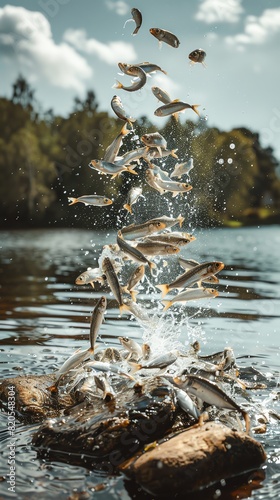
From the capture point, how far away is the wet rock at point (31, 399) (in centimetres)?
767

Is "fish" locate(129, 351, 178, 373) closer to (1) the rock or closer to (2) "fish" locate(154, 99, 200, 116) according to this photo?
(1) the rock

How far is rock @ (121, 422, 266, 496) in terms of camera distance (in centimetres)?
580

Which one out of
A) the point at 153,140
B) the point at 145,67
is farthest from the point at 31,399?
the point at 145,67

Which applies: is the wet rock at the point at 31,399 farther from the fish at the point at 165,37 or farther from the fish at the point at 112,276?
the fish at the point at 165,37

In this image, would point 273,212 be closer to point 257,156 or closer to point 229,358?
point 257,156

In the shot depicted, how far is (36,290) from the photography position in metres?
19.5

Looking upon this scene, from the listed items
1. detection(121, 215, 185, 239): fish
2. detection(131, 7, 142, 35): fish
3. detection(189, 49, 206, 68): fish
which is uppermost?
detection(131, 7, 142, 35): fish

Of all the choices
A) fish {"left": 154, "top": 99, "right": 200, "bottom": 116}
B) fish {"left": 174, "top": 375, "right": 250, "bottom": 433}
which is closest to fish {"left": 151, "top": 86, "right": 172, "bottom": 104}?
fish {"left": 154, "top": 99, "right": 200, "bottom": 116}

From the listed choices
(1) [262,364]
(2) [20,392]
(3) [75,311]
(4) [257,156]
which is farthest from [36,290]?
(4) [257,156]

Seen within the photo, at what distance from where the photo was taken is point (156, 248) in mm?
7988

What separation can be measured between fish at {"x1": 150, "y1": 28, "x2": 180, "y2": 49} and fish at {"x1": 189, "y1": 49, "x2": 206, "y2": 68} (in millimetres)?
273

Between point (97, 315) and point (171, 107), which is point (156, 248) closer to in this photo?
point (97, 315)

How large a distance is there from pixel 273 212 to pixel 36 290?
315 feet

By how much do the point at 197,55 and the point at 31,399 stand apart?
218 inches
